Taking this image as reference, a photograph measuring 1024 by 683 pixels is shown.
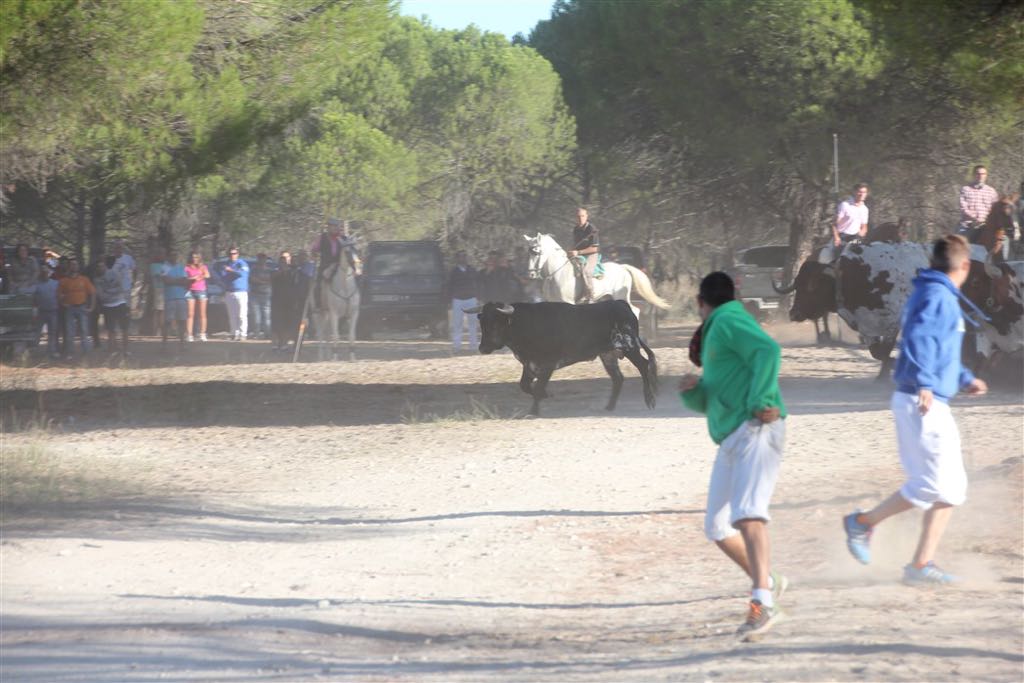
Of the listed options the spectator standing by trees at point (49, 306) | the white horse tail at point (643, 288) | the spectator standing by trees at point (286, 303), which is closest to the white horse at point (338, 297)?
the spectator standing by trees at point (286, 303)

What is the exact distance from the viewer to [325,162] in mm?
44906

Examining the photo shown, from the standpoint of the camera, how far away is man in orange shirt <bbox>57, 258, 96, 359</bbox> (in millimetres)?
27609

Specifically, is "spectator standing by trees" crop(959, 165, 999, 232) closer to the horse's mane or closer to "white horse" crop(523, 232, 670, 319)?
the horse's mane

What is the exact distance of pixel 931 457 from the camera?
7.73 metres

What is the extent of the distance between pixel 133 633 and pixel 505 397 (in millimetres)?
11916

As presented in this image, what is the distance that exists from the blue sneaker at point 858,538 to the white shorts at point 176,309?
80.4 ft

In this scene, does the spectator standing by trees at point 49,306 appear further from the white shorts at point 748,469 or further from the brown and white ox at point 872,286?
the white shorts at point 748,469

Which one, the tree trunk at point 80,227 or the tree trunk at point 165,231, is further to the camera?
the tree trunk at point 165,231

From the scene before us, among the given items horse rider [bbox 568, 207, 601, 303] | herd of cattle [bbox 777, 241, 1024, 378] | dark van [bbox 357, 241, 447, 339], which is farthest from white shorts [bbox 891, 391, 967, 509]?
dark van [bbox 357, 241, 447, 339]

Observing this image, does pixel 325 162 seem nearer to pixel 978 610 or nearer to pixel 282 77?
pixel 282 77

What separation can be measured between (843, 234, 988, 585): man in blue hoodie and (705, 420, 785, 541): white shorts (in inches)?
37.9

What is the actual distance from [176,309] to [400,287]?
17.7 ft

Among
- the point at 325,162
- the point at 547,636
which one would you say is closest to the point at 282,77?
the point at 547,636

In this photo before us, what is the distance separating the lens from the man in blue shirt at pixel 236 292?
34.0 meters
